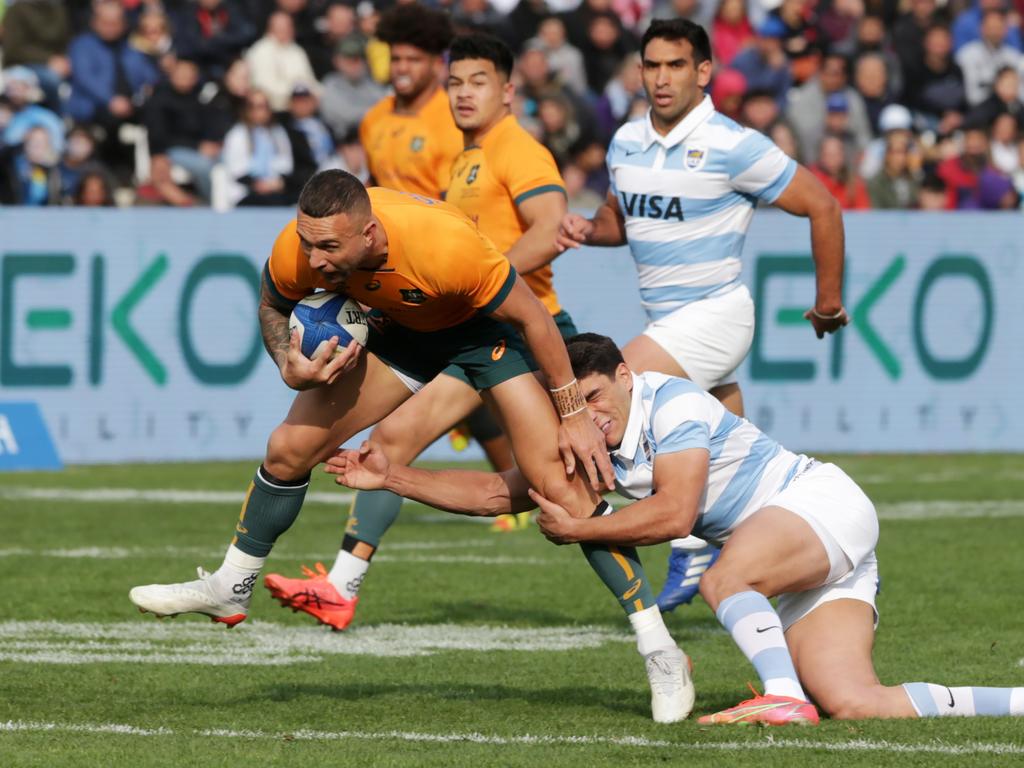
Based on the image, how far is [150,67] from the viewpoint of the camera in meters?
17.8

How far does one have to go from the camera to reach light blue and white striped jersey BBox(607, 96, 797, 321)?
8398 mm

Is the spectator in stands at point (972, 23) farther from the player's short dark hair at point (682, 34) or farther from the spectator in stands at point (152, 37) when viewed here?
the player's short dark hair at point (682, 34)

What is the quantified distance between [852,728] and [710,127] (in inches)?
133

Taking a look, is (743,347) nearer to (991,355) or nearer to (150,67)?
(991,355)

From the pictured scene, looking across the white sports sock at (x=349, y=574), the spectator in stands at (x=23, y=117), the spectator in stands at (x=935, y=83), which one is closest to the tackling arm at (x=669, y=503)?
the white sports sock at (x=349, y=574)

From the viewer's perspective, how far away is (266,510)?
672cm

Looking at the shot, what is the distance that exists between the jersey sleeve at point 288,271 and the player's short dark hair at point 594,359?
89cm

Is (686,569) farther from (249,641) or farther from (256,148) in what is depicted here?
(256,148)

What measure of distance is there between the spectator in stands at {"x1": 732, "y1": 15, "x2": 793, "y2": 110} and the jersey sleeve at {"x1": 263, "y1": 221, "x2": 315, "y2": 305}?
13.1 m

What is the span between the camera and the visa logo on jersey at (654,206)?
8492 millimetres

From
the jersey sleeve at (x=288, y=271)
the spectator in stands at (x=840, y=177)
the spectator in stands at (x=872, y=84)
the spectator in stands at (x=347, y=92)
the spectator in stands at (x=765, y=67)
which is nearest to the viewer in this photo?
the jersey sleeve at (x=288, y=271)

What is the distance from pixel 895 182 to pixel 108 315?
736cm

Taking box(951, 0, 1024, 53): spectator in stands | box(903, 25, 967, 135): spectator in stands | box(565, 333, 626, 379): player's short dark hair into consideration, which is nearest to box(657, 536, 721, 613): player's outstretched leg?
box(565, 333, 626, 379): player's short dark hair

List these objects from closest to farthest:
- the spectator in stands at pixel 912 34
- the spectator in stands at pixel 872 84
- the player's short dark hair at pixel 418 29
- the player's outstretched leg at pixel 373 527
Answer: the player's outstretched leg at pixel 373 527 < the player's short dark hair at pixel 418 29 < the spectator in stands at pixel 872 84 < the spectator in stands at pixel 912 34
